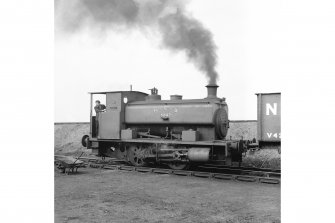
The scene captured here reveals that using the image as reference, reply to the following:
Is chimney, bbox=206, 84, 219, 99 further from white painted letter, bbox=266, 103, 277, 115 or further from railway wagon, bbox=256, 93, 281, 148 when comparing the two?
white painted letter, bbox=266, 103, 277, 115

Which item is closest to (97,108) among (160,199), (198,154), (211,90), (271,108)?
(211,90)

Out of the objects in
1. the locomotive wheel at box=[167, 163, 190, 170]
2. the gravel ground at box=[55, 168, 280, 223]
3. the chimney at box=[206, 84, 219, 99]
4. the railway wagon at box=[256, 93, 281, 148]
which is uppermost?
the chimney at box=[206, 84, 219, 99]

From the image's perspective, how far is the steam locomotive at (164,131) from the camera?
1080cm

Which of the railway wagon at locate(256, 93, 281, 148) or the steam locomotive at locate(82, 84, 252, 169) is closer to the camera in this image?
the railway wagon at locate(256, 93, 281, 148)

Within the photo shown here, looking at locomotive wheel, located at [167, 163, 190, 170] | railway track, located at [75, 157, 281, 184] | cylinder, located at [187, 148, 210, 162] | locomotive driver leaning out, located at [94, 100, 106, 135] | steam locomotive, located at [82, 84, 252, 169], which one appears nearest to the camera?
railway track, located at [75, 157, 281, 184]

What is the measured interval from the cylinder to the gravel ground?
0.65 meters

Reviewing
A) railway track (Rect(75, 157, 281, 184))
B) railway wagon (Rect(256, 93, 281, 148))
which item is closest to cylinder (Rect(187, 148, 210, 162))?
railway track (Rect(75, 157, 281, 184))

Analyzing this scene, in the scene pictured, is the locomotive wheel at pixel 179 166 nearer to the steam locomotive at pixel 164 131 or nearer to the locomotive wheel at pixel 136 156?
the steam locomotive at pixel 164 131

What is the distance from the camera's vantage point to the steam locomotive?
425 inches

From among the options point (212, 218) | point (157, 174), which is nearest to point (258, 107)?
point (157, 174)

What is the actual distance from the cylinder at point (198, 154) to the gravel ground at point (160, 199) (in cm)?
65

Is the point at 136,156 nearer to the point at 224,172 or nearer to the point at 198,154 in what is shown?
the point at 198,154

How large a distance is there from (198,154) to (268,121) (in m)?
2.41

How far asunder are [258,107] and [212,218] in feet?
15.4
